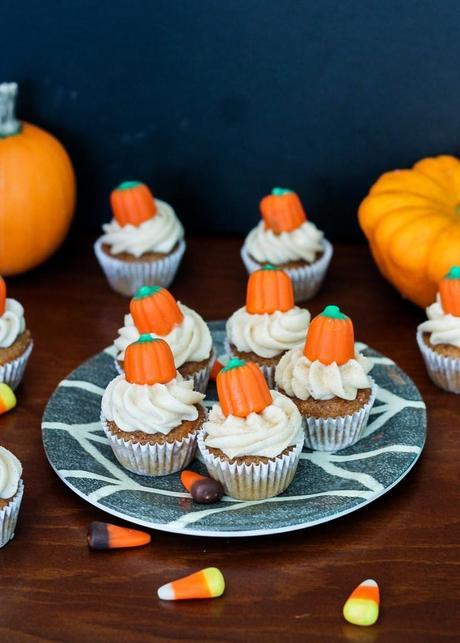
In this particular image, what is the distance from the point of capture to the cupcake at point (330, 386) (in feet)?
6.69

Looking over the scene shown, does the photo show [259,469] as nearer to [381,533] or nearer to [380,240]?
[381,533]

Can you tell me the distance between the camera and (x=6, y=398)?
224 centimetres

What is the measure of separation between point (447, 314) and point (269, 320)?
0.38m

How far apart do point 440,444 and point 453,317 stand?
0.95 ft

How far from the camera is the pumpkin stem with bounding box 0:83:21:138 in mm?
2641

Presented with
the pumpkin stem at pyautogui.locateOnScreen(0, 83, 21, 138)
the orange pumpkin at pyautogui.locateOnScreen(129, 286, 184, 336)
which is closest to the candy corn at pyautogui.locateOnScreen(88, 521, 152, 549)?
the orange pumpkin at pyautogui.locateOnScreen(129, 286, 184, 336)

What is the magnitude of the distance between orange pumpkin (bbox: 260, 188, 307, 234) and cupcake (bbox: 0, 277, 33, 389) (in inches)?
27.4

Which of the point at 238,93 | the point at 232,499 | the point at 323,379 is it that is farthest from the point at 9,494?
the point at 238,93

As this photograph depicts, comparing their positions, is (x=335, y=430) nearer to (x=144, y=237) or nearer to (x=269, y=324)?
(x=269, y=324)

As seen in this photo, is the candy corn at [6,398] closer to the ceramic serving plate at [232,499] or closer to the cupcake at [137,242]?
the ceramic serving plate at [232,499]

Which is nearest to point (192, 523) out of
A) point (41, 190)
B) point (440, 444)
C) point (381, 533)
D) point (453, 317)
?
point (381, 533)

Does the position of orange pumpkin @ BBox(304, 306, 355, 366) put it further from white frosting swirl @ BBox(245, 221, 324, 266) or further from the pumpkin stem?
the pumpkin stem

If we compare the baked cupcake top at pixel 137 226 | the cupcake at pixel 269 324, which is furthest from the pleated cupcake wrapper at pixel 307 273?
the cupcake at pixel 269 324

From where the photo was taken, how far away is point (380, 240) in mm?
2496
